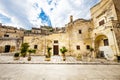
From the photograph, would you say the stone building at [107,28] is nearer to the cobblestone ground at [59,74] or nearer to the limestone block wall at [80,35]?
the limestone block wall at [80,35]

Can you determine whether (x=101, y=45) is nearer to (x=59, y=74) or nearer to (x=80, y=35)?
(x=80, y=35)

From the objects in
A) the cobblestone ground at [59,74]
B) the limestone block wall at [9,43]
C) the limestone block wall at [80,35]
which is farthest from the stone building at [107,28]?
the limestone block wall at [9,43]

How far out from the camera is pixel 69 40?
19.0 metres

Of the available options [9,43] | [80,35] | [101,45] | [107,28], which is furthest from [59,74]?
[9,43]

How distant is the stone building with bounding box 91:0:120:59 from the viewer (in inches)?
455

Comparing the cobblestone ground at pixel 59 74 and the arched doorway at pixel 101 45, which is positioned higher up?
the arched doorway at pixel 101 45

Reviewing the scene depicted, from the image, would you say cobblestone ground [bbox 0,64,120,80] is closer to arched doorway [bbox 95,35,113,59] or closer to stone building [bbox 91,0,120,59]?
stone building [bbox 91,0,120,59]

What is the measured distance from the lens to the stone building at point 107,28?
11.6m

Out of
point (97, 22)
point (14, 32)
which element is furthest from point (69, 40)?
point (14, 32)

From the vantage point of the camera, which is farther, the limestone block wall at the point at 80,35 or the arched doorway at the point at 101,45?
the limestone block wall at the point at 80,35

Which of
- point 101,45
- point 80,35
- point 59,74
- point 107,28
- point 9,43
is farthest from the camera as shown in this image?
point 9,43

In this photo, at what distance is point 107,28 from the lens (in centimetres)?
1236

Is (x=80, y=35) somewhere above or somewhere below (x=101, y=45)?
above

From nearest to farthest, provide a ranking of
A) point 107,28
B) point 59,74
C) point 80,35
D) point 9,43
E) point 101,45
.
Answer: point 59,74
point 107,28
point 101,45
point 80,35
point 9,43
